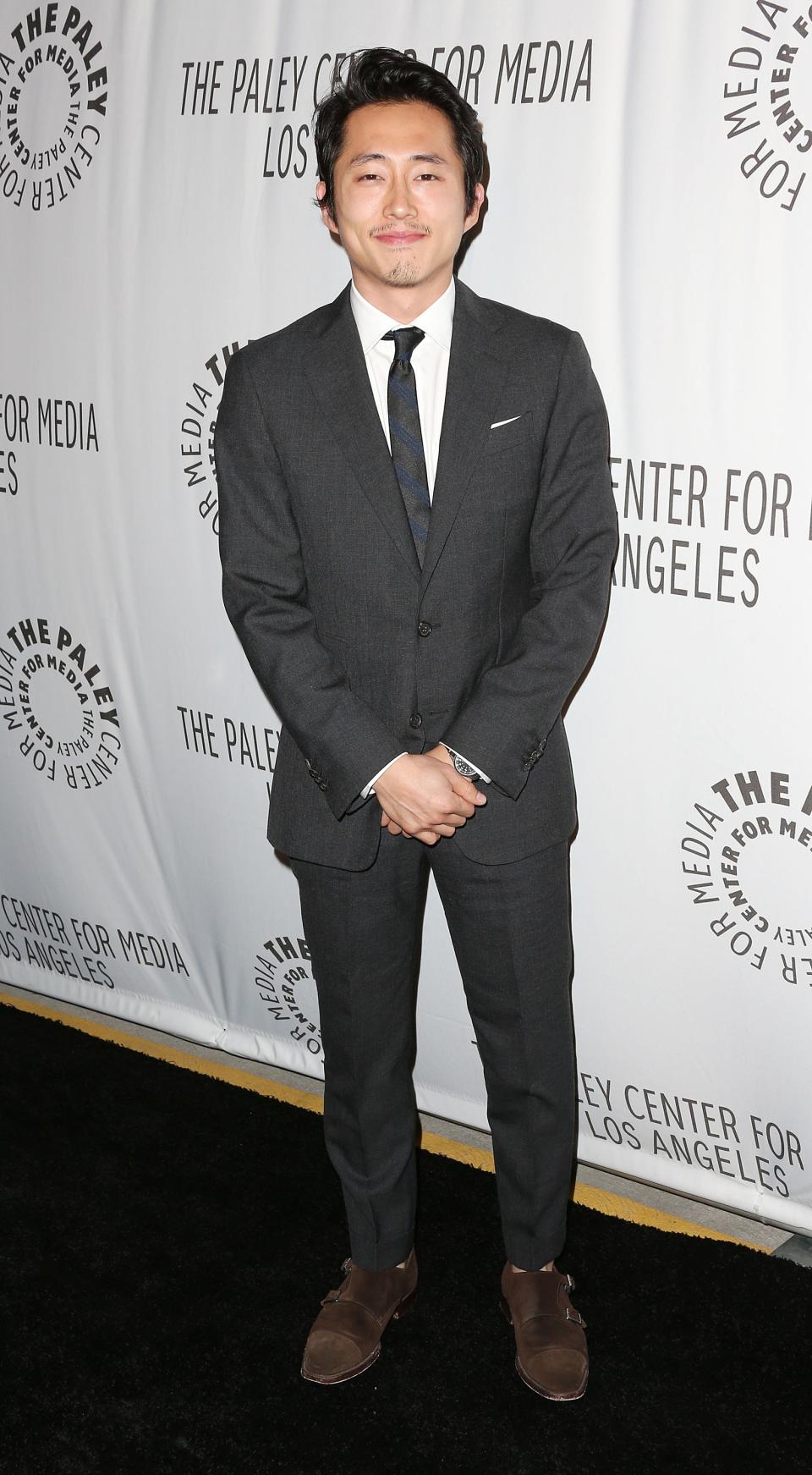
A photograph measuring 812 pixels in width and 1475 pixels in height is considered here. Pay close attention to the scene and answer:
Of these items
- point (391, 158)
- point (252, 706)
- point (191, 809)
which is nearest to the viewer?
point (391, 158)

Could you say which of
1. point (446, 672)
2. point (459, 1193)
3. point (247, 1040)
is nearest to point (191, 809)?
point (247, 1040)

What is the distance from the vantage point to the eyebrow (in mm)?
1763

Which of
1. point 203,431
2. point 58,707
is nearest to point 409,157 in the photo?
point 203,431

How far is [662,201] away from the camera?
2037mm

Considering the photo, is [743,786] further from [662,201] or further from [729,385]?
[662,201]

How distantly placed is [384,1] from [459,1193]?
2096mm

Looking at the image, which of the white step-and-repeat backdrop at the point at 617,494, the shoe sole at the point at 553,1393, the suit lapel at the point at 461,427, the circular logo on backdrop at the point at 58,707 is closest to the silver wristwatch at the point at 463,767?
the suit lapel at the point at 461,427

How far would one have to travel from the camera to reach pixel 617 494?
2.19 m

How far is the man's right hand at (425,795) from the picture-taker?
179 centimetres

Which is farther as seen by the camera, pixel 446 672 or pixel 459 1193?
pixel 459 1193

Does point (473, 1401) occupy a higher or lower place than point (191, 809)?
lower

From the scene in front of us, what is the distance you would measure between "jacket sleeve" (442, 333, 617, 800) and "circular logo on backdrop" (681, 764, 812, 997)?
1.63 ft

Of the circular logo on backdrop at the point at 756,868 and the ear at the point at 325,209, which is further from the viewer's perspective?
the circular logo on backdrop at the point at 756,868

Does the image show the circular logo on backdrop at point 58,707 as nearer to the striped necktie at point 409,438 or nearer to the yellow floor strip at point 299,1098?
the yellow floor strip at point 299,1098
